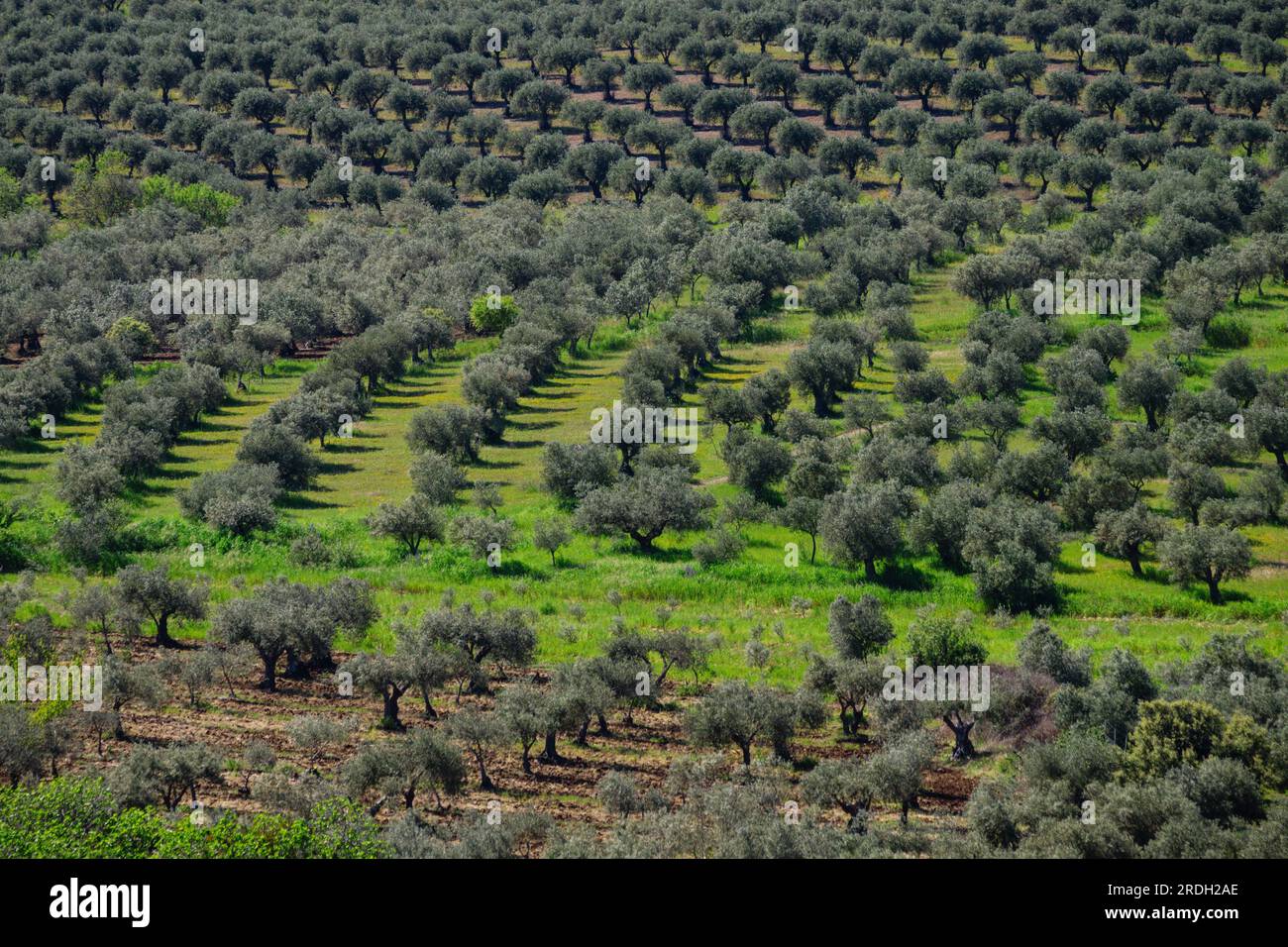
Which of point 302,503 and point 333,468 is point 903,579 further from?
point 333,468

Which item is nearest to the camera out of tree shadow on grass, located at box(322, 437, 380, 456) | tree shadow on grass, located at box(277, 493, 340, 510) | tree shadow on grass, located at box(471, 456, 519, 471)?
tree shadow on grass, located at box(277, 493, 340, 510)

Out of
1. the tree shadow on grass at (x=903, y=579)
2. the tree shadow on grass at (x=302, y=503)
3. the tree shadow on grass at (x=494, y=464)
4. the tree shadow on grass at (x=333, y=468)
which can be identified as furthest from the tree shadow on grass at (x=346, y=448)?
the tree shadow on grass at (x=903, y=579)

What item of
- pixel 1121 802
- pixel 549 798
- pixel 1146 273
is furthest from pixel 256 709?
pixel 1146 273

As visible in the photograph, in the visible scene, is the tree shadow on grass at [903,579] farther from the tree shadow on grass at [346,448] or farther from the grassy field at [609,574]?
the tree shadow on grass at [346,448]

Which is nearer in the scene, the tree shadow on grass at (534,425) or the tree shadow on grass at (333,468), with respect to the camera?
the tree shadow on grass at (333,468)

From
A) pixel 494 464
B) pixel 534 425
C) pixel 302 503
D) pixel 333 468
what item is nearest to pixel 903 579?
pixel 494 464

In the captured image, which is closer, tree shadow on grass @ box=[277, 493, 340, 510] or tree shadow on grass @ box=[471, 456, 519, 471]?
tree shadow on grass @ box=[277, 493, 340, 510]

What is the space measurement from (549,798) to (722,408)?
42.1 meters

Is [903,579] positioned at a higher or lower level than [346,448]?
lower

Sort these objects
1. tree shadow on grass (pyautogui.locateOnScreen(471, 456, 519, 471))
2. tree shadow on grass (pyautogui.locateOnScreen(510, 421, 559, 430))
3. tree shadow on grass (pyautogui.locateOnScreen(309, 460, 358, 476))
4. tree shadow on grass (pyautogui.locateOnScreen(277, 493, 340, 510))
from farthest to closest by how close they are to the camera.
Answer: tree shadow on grass (pyautogui.locateOnScreen(510, 421, 559, 430)) → tree shadow on grass (pyautogui.locateOnScreen(309, 460, 358, 476)) → tree shadow on grass (pyautogui.locateOnScreen(471, 456, 519, 471)) → tree shadow on grass (pyautogui.locateOnScreen(277, 493, 340, 510))

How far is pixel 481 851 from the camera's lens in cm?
4412

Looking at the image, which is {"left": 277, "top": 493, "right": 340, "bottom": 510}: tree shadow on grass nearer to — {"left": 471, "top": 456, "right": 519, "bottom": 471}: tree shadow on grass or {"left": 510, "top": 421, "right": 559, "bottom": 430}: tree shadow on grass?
{"left": 471, "top": 456, "right": 519, "bottom": 471}: tree shadow on grass

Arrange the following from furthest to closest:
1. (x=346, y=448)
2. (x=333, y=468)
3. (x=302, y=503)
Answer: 1. (x=346, y=448)
2. (x=333, y=468)
3. (x=302, y=503)

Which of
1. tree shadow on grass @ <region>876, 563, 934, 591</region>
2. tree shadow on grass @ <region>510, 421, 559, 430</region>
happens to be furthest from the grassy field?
tree shadow on grass @ <region>510, 421, 559, 430</region>
